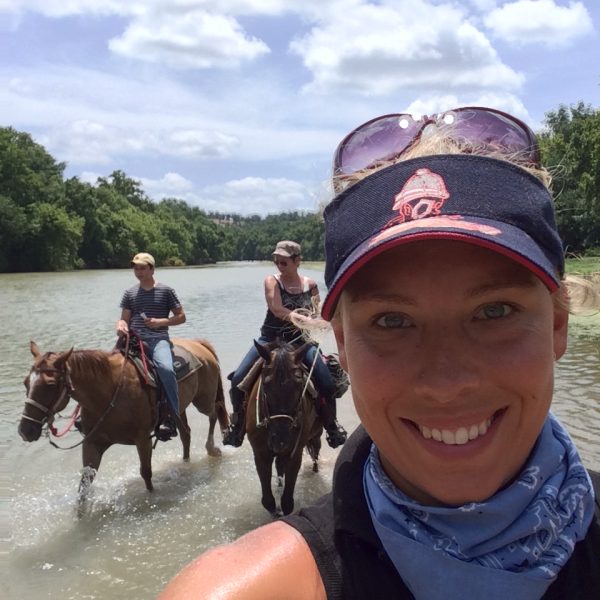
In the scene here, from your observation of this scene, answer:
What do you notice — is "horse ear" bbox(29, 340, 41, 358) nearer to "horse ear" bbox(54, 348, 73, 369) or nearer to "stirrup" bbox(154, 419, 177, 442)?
"horse ear" bbox(54, 348, 73, 369)

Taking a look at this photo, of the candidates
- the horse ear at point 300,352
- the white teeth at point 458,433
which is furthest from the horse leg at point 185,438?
the white teeth at point 458,433

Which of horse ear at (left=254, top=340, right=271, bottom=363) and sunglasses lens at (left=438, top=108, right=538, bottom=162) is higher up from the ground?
sunglasses lens at (left=438, top=108, right=538, bottom=162)

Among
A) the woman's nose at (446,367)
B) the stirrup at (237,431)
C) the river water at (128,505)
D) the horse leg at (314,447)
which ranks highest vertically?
the woman's nose at (446,367)

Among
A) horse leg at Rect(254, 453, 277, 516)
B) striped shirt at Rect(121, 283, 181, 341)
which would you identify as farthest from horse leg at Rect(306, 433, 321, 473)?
striped shirt at Rect(121, 283, 181, 341)

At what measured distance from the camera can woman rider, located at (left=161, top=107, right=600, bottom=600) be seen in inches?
50.6

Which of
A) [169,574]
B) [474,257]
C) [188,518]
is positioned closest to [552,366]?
[474,257]

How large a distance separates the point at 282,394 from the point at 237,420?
3.59 ft

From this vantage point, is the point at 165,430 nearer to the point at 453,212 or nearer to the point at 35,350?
the point at 35,350

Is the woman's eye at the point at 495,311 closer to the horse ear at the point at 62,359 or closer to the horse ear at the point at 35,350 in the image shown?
the horse ear at the point at 62,359

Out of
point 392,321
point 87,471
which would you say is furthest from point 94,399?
point 392,321

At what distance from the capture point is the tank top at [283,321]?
682 cm

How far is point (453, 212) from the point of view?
1312 millimetres

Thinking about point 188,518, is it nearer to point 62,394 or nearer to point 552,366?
point 62,394

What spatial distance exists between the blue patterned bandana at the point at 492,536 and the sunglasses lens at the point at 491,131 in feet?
2.41
